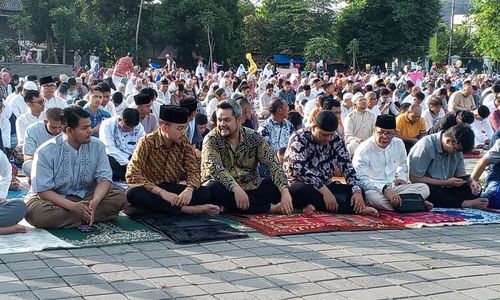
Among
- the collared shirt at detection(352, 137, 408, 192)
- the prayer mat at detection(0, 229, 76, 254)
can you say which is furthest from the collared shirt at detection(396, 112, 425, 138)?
the prayer mat at detection(0, 229, 76, 254)

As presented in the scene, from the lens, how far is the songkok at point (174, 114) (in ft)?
20.4

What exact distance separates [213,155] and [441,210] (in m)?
2.65

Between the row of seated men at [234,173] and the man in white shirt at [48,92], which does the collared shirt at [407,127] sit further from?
the man in white shirt at [48,92]

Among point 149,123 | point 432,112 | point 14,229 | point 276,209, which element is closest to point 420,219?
point 276,209

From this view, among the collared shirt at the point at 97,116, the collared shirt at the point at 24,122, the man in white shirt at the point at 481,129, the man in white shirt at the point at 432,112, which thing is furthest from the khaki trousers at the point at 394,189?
the man in white shirt at the point at 481,129

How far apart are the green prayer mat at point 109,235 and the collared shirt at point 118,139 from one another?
8.18 feet

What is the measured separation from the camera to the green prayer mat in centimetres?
537

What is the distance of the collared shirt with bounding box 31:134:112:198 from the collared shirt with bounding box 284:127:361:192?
1992 mm

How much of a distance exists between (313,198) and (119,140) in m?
2.93

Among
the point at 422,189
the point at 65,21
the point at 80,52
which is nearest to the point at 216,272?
the point at 422,189

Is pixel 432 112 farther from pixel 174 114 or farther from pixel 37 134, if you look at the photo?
pixel 37 134

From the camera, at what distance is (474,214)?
730 centimetres

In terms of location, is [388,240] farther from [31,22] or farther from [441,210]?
[31,22]

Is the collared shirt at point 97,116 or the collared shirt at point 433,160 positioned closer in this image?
the collared shirt at point 433,160
